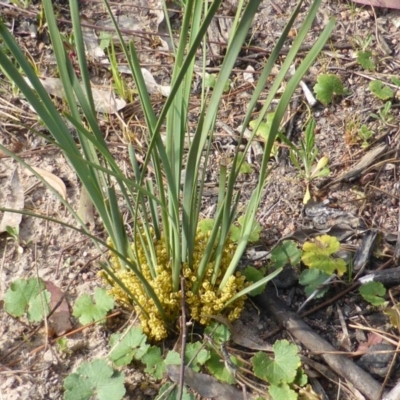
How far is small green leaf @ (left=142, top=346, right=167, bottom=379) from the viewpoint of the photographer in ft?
4.07

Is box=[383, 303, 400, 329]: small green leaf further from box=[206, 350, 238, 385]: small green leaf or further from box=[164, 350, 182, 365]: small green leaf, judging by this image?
box=[164, 350, 182, 365]: small green leaf

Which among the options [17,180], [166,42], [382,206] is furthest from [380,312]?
[166,42]

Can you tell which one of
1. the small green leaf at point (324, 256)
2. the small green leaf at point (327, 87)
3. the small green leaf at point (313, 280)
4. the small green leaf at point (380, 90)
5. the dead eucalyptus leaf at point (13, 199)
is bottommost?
Result: the dead eucalyptus leaf at point (13, 199)

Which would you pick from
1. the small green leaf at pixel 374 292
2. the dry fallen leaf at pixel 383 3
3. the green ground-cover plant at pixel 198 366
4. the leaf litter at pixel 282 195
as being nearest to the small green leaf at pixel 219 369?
the green ground-cover plant at pixel 198 366

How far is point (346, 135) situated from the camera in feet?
5.84

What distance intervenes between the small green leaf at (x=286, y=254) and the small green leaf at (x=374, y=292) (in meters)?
0.17

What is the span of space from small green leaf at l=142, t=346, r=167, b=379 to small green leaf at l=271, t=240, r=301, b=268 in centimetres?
36

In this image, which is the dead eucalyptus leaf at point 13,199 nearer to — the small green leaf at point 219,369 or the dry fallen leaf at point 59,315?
the dry fallen leaf at point 59,315

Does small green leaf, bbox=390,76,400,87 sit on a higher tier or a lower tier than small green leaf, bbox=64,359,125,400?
higher

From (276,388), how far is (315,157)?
759mm

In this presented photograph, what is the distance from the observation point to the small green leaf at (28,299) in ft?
4.35

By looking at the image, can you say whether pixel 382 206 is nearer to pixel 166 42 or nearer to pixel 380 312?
pixel 380 312

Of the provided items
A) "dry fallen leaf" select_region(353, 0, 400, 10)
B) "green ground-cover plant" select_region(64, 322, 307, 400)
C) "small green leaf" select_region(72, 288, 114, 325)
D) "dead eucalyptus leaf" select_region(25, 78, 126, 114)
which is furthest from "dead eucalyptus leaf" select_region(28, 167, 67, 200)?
"dry fallen leaf" select_region(353, 0, 400, 10)

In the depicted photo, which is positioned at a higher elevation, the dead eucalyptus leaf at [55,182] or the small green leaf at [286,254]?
the small green leaf at [286,254]
